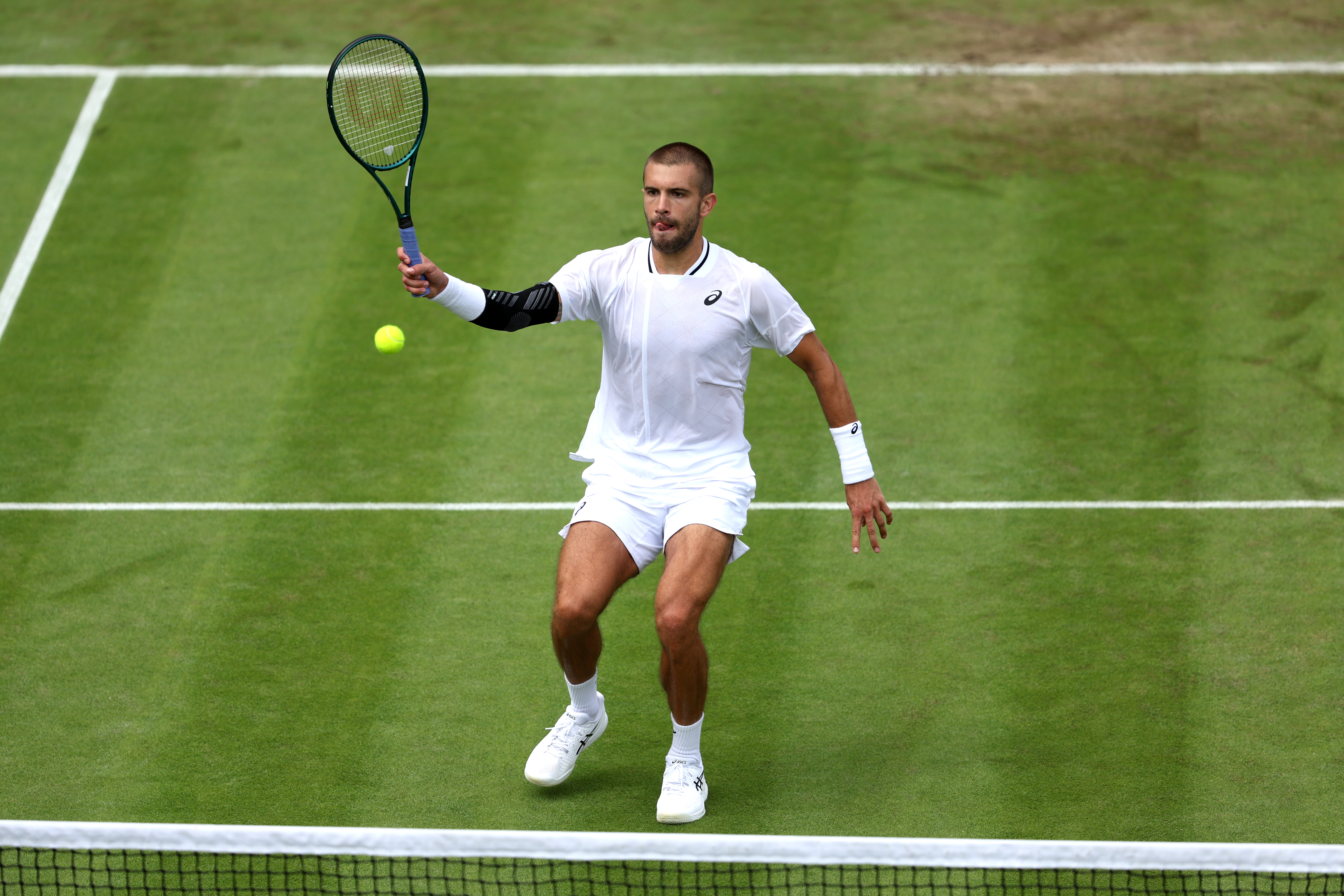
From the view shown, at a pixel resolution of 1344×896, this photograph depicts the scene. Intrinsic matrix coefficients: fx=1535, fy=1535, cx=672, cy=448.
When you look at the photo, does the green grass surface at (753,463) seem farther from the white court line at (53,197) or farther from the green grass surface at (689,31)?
the green grass surface at (689,31)

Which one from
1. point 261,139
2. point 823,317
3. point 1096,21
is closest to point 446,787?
point 823,317

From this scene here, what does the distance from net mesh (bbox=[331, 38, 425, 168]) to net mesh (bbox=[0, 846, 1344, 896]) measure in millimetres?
2892

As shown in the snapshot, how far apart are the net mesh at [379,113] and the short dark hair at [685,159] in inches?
41.5

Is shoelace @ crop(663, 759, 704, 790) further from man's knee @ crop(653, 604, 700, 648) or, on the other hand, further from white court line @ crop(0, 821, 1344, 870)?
white court line @ crop(0, 821, 1344, 870)

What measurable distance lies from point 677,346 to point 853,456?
2.72ft

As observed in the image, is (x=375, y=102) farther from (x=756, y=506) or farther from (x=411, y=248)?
(x=756, y=506)

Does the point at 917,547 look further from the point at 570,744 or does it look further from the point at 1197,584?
the point at 570,744

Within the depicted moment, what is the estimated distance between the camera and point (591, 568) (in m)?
5.96

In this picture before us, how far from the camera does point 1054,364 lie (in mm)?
9219

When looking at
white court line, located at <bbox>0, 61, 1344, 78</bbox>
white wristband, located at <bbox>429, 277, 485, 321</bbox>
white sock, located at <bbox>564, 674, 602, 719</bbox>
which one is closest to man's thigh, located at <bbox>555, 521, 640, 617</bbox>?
white sock, located at <bbox>564, 674, 602, 719</bbox>

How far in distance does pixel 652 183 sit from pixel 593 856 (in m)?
2.56

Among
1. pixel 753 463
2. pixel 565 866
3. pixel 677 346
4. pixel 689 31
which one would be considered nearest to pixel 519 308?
pixel 677 346

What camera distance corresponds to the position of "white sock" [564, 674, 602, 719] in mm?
6301

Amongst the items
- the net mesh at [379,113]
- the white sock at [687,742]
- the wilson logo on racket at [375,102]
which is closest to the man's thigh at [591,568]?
the white sock at [687,742]
